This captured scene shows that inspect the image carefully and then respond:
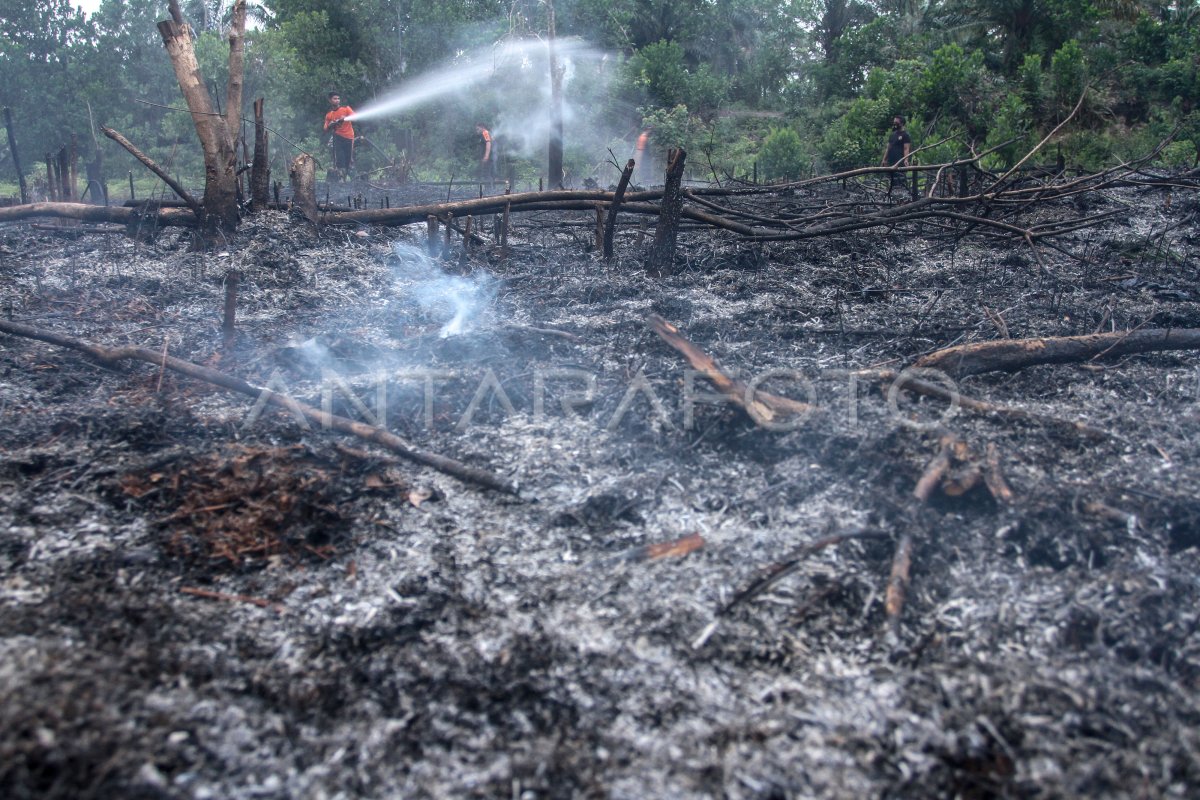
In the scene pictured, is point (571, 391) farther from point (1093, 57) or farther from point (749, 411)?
point (1093, 57)

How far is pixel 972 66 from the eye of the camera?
645 inches

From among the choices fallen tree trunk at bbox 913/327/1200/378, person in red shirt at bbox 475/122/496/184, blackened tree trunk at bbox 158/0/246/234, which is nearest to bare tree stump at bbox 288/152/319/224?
blackened tree trunk at bbox 158/0/246/234

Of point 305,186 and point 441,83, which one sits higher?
point 441,83

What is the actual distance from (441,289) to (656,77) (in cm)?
1595

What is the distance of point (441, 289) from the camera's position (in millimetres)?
6738

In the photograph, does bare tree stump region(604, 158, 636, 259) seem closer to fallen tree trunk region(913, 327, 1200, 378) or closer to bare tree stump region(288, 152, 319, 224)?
bare tree stump region(288, 152, 319, 224)

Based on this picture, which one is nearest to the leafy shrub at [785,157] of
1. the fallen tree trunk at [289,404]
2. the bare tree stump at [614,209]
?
the bare tree stump at [614,209]

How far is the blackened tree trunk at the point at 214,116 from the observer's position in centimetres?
700

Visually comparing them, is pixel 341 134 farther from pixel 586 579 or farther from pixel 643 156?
pixel 586 579

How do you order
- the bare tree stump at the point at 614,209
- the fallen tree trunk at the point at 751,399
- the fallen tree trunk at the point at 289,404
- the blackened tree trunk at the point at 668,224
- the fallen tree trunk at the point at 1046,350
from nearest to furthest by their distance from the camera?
the fallen tree trunk at the point at 289,404 < the fallen tree trunk at the point at 751,399 < the fallen tree trunk at the point at 1046,350 < the blackened tree trunk at the point at 668,224 < the bare tree stump at the point at 614,209

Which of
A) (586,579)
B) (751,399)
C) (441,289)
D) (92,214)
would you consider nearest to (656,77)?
(441,289)

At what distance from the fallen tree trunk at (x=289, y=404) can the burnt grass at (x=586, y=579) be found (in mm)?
72

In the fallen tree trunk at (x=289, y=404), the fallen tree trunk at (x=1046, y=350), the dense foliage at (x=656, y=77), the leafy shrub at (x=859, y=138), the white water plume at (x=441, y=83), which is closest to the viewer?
the fallen tree trunk at (x=289, y=404)

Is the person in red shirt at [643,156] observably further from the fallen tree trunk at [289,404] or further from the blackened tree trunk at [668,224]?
the fallen tree trunk at [289,404]
